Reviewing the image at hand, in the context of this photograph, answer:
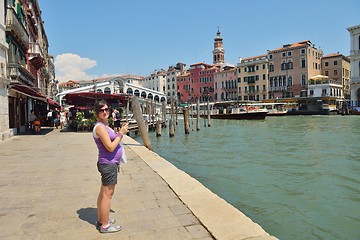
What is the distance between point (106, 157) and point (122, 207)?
109 cm

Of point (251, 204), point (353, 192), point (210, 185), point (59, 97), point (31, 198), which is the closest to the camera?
point (31, 198)

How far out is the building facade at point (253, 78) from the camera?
6100 cm

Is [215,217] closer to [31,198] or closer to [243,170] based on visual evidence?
[31,198]

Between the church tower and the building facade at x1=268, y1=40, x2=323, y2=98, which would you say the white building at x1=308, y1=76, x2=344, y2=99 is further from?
the church tower

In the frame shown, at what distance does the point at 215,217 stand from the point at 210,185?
3874mm

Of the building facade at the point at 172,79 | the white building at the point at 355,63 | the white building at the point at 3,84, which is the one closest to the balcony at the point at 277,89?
the white building at the point at 355,63

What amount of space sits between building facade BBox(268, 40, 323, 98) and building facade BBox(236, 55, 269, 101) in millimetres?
1189

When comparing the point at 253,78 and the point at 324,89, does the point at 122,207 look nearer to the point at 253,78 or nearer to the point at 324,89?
the point at 324,89

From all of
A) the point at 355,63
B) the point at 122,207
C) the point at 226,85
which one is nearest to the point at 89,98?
the point at 122,207

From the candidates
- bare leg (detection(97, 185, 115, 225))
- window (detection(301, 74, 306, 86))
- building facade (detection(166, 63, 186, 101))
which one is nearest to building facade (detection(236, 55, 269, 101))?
window (detection(301, 74, 306, 86))

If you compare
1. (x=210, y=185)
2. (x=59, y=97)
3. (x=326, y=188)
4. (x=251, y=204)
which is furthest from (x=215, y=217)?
(x=59, y=97)

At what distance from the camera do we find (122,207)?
3957mm

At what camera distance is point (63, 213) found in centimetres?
372

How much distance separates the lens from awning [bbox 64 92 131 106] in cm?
1838
